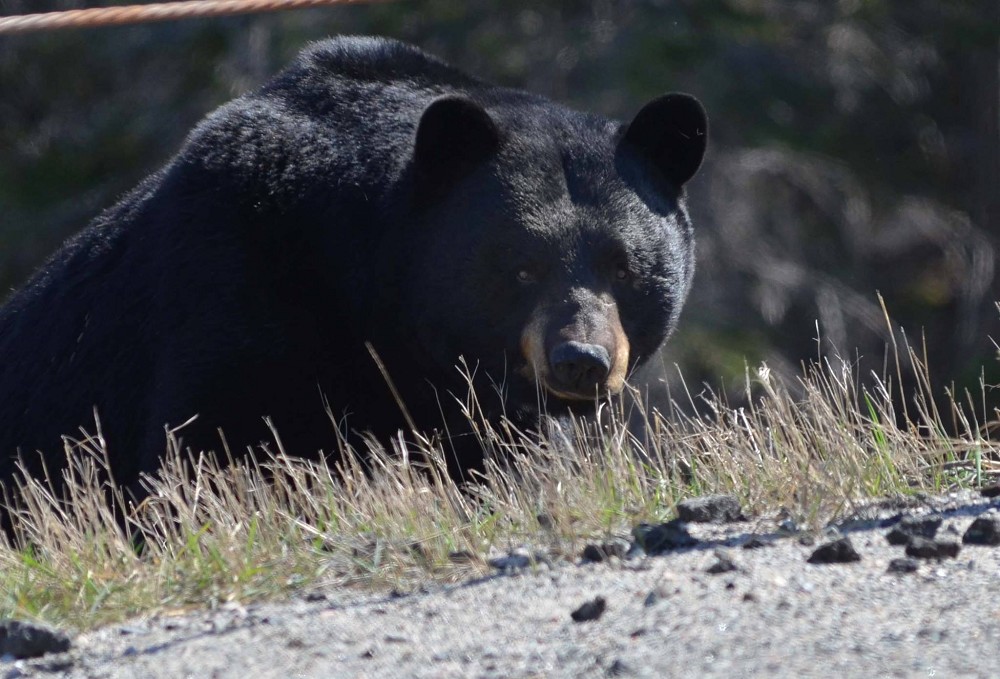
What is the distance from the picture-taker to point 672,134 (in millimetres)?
5496

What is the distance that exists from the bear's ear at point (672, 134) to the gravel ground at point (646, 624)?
7.19 feet

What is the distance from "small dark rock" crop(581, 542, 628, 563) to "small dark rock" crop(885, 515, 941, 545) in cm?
63

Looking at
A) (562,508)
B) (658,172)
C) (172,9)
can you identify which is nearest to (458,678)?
(562,508)

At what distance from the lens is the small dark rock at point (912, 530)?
3.50 metres

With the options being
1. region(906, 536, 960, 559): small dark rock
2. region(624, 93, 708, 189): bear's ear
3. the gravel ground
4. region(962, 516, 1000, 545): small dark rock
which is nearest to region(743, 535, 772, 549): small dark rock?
the gravel ground

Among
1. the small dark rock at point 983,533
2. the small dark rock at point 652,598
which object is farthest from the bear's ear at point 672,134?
the small dark rock at point 652,598

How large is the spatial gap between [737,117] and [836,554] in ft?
33.0

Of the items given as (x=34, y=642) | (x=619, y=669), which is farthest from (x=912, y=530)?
(x=34, y=642)

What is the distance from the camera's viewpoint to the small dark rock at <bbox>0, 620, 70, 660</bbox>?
10.6ft

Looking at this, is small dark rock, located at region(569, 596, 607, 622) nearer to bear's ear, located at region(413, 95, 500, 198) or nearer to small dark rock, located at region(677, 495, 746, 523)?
small dark rock, located at region(677, 495, 746, 523)

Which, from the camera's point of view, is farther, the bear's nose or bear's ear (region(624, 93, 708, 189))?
bear's ear (region(624, 93, 708, 189))

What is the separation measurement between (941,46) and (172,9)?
11632 mm

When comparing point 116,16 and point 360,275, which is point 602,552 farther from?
point 116,16

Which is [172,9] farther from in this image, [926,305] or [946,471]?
[926,305]
